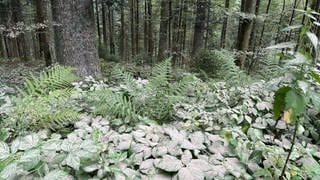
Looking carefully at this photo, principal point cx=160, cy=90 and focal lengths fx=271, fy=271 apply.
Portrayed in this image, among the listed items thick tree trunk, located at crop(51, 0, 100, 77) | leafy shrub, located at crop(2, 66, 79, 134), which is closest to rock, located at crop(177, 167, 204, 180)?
leafy shrub, located at crop(2, 66, 79, 134)

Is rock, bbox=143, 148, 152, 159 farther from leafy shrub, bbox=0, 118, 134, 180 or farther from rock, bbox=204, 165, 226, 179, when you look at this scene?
rock, bbox=204, 165, 226, 179

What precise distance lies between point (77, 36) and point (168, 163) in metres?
3.36

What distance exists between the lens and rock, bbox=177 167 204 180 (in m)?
1.52

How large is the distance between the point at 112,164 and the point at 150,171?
23 cm

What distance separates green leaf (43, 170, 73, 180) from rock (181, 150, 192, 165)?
662 mm

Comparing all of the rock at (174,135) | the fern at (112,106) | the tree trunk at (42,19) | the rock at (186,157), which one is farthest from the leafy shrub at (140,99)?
the tree trunk at (42,19)

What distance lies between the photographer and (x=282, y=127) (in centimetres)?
225

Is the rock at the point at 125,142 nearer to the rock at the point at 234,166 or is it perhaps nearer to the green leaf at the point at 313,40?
the rock at the point at 234,166

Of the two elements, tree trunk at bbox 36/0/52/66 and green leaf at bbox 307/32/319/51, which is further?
tree trunk at bbox 36/0/52/66

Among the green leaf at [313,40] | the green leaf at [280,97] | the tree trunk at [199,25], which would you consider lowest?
the tree trunk at [199,25]

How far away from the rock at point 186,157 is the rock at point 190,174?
0.22 feet

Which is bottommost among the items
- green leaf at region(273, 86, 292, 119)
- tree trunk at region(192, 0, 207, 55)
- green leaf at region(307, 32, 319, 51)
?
tree trunk at region(192, 0, 207, 55)

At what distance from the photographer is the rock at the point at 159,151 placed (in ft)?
→ 5.63

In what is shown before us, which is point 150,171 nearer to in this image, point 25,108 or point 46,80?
point 25,108
